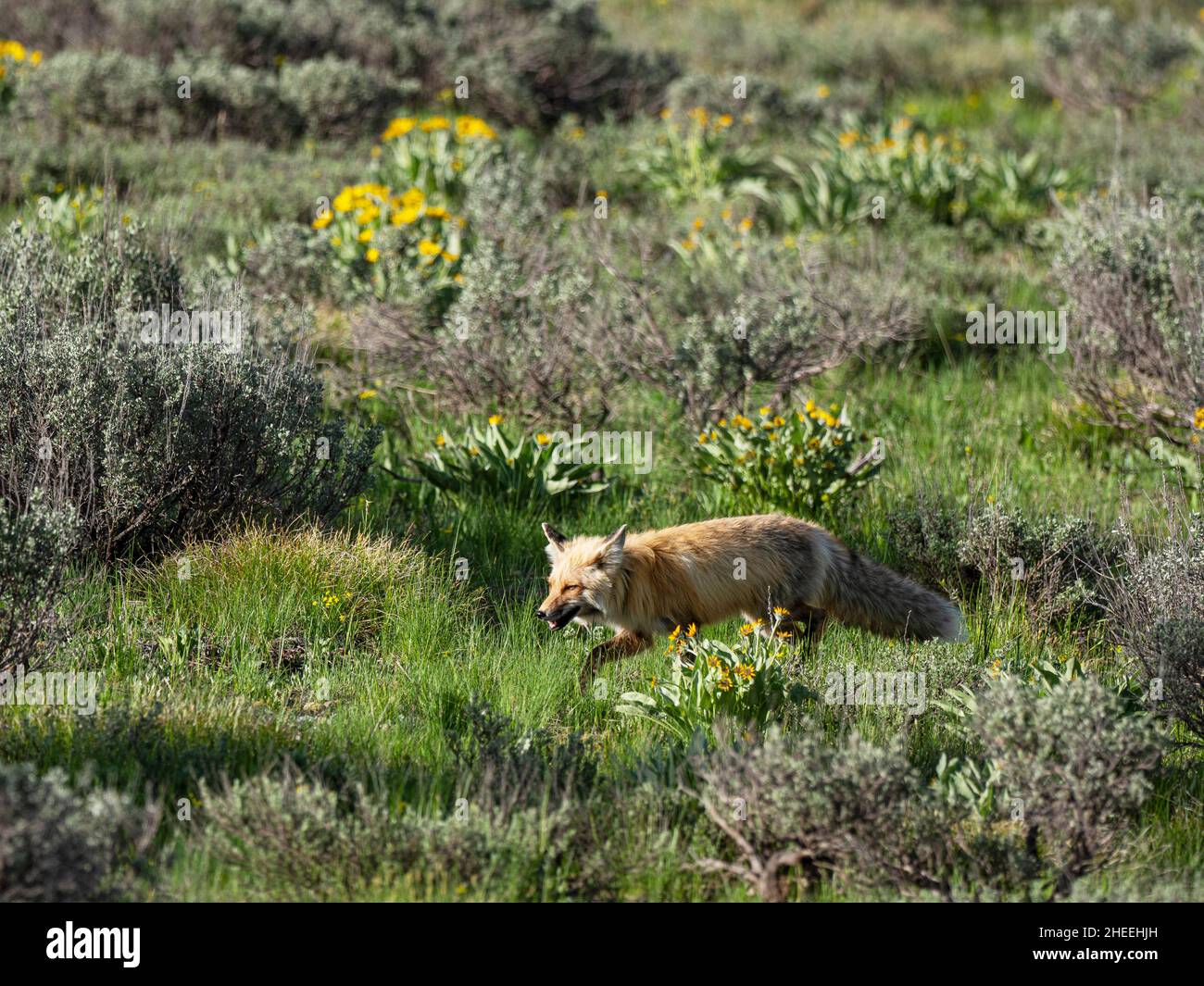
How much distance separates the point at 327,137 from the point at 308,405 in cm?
Result: 874

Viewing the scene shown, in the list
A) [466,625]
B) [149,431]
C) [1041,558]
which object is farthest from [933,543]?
[149,431]

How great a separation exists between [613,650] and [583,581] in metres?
0.46

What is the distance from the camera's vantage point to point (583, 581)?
6.66 meters

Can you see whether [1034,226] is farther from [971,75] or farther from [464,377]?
[971,75]

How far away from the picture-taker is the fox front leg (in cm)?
677

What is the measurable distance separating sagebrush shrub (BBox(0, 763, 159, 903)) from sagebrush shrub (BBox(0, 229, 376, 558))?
229cm

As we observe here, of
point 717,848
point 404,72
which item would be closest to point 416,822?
point 717,848

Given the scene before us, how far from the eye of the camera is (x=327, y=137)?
52.3 ft

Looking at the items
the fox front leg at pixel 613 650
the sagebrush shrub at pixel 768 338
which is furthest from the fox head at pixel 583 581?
the sagebrush shrub at pixel 768 338

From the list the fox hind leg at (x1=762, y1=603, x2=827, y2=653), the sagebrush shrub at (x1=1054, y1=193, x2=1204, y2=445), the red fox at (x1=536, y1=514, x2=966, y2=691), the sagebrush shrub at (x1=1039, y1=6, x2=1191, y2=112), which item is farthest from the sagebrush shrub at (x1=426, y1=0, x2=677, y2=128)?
the fox hind leg at (x1=762, y1=603, x2=827, y2=653)

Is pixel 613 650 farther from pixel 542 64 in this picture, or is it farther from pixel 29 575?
pixel 542 64

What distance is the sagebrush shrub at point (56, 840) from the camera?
13.8ft

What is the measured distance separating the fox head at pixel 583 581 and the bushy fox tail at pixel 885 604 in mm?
1309

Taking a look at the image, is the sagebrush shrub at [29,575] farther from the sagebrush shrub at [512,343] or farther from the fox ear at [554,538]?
the sagebrush shrub at [512,343]
